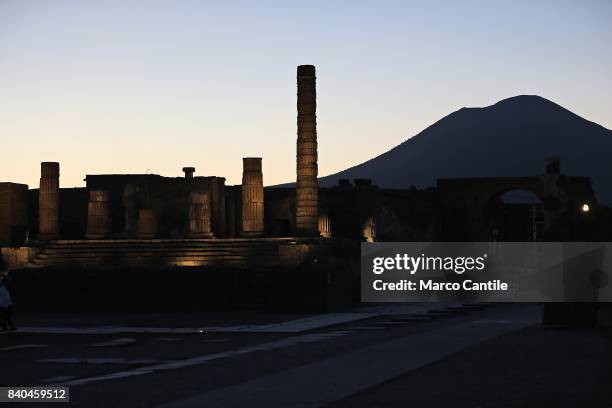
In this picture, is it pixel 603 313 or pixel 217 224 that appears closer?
pixel 603 313

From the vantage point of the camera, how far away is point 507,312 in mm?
36344

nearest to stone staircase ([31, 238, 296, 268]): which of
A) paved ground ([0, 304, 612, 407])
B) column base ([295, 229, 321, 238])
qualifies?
column base ([295, 229, 321, 238])

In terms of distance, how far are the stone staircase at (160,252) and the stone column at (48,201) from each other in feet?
11.8

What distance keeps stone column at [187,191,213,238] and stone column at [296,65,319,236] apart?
5.49m

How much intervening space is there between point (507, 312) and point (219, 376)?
2035cm

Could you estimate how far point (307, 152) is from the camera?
56.5m

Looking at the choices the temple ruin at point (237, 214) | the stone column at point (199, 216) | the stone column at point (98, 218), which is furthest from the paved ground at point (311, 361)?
the stone column at point (98, 218)

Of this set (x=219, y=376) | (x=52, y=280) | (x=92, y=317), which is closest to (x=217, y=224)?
(x=52, y=280)

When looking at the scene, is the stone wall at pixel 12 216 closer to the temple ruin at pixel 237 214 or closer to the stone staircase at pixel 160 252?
the temple ruin at pixel 237 214

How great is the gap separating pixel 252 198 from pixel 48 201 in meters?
11.2

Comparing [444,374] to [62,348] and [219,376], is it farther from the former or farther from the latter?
[62,348]

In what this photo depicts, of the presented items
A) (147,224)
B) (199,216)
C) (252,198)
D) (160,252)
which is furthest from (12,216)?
(252,198)

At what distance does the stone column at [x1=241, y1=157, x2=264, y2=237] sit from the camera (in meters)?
58.7

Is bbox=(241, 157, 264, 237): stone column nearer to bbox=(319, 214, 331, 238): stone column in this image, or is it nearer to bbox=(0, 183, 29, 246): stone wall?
bbox=(319, 214, 331, 238): stone column
